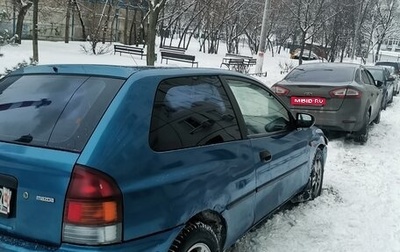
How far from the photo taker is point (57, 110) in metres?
2.44

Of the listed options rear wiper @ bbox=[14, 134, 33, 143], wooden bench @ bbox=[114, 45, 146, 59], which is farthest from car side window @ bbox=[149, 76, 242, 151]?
wooden bench @ bbox=[114, 45, 146, 59]

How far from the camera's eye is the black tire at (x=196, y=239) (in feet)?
8.13

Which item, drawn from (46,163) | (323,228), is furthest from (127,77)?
(323,228)

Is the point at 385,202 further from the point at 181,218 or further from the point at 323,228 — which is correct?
the point at 181,218

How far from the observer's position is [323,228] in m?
4.32

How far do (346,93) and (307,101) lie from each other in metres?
0.68

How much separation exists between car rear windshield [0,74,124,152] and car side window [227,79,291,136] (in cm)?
123

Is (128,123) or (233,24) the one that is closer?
(128,123)

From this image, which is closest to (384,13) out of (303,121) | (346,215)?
(346,215)

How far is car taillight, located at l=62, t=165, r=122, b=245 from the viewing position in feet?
6.83

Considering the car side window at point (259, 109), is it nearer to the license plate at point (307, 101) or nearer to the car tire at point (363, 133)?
the license plate at point (307, 101)

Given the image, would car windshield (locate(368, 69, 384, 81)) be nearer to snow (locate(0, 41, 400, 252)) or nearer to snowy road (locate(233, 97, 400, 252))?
snow (locate(0, 41, 400, 252))

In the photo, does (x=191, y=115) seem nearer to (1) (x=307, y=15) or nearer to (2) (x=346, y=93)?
(2) (x=346, y=93)

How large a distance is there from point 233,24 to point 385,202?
3690cm
